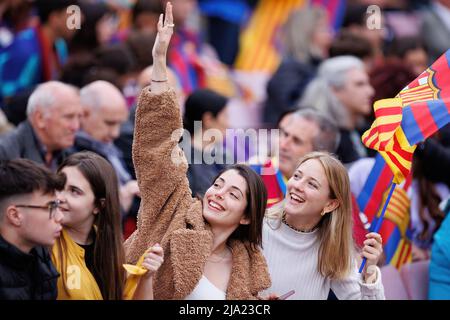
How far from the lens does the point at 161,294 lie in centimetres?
507

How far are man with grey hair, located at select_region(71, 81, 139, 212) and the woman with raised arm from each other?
6.16 ft

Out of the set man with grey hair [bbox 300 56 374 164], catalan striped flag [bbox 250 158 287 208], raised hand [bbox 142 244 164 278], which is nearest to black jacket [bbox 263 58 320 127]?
man with grey hair [bbox 300 56 374 164]

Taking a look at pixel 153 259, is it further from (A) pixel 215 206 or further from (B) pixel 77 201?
(B) pixel 77 201

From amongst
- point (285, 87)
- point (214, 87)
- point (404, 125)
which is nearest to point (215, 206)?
point (404, 125)

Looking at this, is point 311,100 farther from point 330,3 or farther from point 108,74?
point 330,3

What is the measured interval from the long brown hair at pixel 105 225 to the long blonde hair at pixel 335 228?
34.1 inches

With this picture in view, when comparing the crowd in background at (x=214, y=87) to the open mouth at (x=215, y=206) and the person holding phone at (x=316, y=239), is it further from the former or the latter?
the open mouth at (x=215, y=206)

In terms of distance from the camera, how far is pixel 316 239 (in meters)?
5.62

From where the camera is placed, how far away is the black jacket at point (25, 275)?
4.63 metres

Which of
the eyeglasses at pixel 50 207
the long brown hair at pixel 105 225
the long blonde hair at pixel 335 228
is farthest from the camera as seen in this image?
the long blonde hair at pixel 335 228

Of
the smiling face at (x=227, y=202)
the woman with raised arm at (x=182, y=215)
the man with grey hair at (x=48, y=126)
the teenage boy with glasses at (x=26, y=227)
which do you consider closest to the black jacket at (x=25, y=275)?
the teenage boy with glasses at (x=26, y=227)

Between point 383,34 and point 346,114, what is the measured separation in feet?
11.3

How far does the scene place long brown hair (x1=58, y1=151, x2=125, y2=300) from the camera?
514 cm
